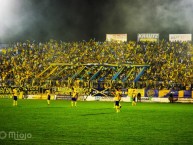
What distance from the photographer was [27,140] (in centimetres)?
1201

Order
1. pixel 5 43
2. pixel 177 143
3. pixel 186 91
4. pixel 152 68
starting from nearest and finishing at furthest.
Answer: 1. pixel 177 143
2. pixel 186 91
3. pixel 152 68
4. pixel 5 43

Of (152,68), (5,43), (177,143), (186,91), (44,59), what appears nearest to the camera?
(177,143)

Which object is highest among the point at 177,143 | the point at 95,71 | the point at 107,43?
the point at 107,43

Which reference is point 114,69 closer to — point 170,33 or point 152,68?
point 152,68

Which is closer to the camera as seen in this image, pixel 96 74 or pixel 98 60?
pixel 96 74

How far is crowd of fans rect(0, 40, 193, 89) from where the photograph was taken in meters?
49.6

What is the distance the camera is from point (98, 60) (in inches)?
2256

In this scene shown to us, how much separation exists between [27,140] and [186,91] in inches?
1325

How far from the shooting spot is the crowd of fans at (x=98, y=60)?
1954 inches

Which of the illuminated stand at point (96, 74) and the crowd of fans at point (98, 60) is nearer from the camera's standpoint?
the illuminated stand at point (96, 74)

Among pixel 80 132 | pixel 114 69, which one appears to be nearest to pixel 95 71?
pixel 114 69

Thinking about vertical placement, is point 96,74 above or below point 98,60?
below

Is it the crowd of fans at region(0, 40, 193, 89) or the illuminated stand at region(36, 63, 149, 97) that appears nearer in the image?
the illuminated stand at region(36, 63, 149, 97)

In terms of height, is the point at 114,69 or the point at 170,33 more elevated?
the point at 170,33
